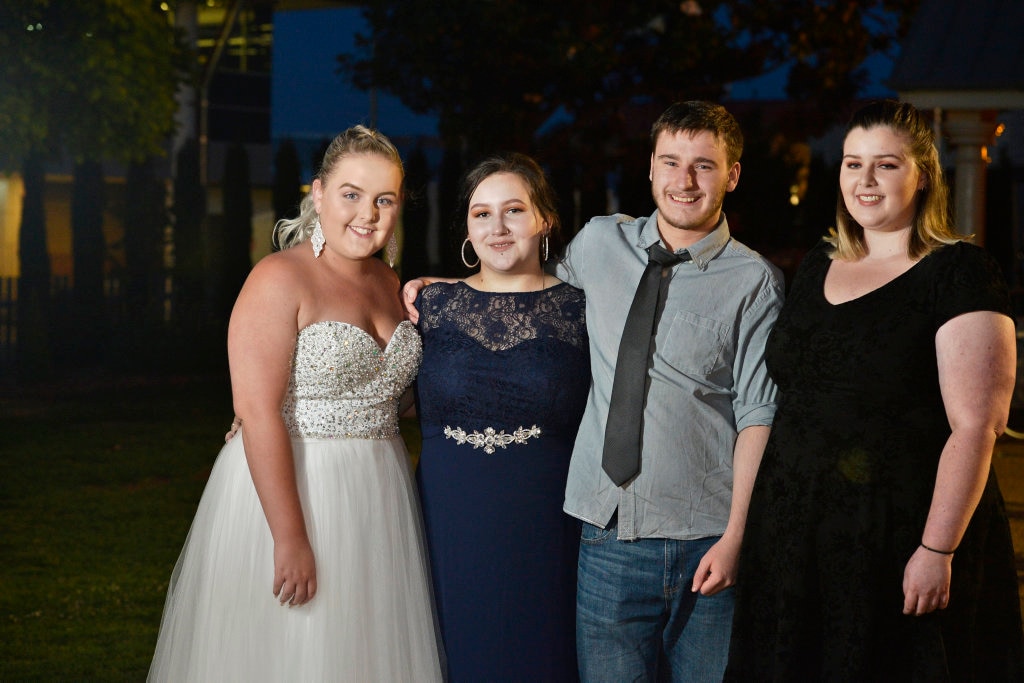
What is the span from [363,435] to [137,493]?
Answer: 18.3 feet

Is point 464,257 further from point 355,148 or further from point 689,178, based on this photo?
point 689,178

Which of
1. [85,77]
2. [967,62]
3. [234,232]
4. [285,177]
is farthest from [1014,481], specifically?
[234,232]

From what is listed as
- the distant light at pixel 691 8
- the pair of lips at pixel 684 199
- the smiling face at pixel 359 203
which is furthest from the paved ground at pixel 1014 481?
the distant light at pixel 691 8

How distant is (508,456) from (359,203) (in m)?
0.85

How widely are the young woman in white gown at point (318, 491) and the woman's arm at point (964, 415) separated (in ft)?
4.76

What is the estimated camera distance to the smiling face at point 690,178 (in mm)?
2904

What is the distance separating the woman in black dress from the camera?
8.10ft

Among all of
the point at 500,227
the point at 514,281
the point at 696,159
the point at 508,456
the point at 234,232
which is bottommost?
the point at 234,232

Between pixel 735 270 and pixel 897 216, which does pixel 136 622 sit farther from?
pixel 897 216

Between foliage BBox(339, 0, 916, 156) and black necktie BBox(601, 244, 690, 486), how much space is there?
966 centimetres

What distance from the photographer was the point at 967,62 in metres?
10.2

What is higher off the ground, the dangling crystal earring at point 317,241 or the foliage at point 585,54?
the foliage at point 585,54

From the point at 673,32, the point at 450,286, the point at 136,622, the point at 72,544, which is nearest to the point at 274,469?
the point at 450,286

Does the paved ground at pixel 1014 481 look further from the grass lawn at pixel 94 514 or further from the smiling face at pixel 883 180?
the grass lawn at pixel 94 514
